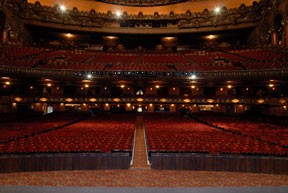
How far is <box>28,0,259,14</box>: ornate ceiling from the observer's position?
25219 millimetres

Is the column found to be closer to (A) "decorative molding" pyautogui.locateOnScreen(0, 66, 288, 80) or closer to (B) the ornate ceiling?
(A) "decorative molding" pyautogui.locateOnScreen(0, 66, 288, 80)

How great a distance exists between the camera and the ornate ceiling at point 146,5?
2522 centimetres

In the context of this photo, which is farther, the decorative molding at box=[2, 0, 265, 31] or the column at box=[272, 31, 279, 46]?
the decorative molding at box=[2, 0, 265, 31]

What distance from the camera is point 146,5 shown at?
84.7 ft

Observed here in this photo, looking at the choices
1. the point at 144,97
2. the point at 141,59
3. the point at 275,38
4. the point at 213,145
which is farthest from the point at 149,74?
the point at 275,38

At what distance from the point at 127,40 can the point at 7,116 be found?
1580 cm

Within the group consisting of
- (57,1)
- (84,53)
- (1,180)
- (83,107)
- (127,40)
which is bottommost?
(1,180)

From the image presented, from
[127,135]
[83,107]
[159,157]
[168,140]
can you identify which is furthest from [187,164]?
[83,107]

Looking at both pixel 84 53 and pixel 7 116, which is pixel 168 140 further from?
pixel 84 53

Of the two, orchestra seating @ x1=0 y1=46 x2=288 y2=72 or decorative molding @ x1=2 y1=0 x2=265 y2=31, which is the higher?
decorative molding @ x1=2 y1=0 x2=265 y2=31

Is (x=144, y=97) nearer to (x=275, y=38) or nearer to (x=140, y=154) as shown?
(x=140, y=154)

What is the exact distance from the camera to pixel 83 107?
19.6 m

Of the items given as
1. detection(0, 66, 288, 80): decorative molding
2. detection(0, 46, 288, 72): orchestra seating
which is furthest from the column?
detection(0, 66, 288, 80): decorative molding


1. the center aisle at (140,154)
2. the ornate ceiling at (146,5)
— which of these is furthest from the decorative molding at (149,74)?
the ornate ceiling at (146,5)
